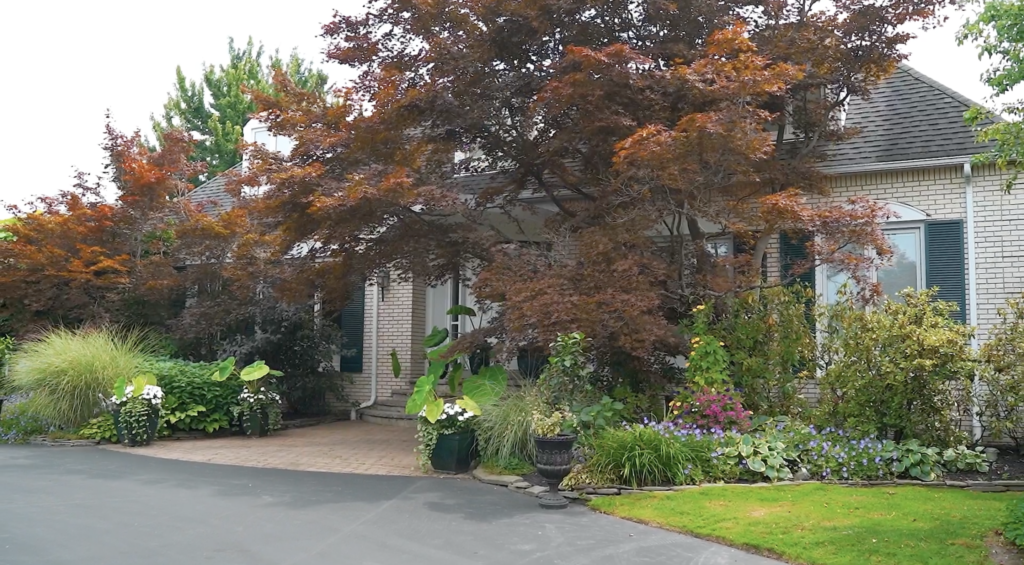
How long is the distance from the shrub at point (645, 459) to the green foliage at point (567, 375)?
2.95 feet

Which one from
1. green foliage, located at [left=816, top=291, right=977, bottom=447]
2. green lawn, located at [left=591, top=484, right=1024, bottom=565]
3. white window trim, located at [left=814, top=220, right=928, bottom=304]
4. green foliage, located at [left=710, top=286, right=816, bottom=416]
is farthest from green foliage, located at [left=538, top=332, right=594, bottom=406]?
white window trim, located at [left=814, top=220, right=928, bottom=304]

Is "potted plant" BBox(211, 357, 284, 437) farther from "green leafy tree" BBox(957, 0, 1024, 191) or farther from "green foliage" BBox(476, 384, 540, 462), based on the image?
"green leafy tree" BBox(957, 0, 1024, 191)

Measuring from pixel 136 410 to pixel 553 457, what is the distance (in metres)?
6.61

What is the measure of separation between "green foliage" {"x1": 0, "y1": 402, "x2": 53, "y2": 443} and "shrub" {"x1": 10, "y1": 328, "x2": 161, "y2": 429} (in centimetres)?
19

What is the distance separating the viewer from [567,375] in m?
8.48

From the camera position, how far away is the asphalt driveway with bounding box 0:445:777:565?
5.53 metres

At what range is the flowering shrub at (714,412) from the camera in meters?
8.23

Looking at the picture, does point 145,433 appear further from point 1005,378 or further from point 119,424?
point 1005,378

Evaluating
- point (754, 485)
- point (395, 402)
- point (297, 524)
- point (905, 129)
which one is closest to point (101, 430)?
point (395, 402)

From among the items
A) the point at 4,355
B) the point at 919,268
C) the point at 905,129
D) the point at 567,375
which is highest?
Answer: the point at 905,129

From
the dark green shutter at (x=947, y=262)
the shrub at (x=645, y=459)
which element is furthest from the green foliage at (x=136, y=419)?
the dark green shutter at (x=947, y=262)

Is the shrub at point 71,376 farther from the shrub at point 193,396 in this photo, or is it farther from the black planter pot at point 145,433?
the black planter pot at point 145,433

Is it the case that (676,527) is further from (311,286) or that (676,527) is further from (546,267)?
(311,286)

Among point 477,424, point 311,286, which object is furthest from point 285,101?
point 477,424
